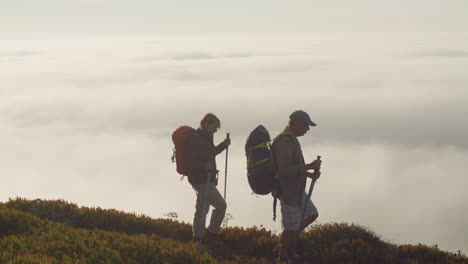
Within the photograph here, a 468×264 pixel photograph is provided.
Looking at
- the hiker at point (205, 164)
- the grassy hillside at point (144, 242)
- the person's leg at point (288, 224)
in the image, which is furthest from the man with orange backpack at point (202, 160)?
the person's leg at point (288, 224)

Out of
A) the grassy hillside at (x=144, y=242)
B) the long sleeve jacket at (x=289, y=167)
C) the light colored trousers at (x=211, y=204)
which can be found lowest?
the grassy hillside at (x=144, y=242)

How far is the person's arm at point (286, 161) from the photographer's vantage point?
792cm

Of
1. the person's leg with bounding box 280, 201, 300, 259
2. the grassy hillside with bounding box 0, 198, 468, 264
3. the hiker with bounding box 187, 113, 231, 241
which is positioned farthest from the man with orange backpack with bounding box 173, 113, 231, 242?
the person's leg with bounding box 280, 201, 300, 259

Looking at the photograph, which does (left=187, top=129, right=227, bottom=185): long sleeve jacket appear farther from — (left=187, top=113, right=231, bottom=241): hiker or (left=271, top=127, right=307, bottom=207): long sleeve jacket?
(left=271, top=127, right=307, bottom=207): long sleeve jacket

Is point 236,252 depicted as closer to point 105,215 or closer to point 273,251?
point 273,251

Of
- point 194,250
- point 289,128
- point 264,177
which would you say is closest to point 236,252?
point 194,250

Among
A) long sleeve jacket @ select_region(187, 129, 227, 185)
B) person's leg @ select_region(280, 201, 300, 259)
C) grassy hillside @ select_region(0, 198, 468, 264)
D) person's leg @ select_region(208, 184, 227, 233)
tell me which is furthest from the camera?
person's leg @ select_region(208, 184, 227, 233)

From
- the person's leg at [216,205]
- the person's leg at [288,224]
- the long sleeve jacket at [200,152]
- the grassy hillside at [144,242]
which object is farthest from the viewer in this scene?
the person's leg at [216,205]

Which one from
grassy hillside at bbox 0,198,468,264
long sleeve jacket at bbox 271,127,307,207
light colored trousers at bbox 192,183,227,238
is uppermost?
long sleeve jacket at bbox 271,127,307,207

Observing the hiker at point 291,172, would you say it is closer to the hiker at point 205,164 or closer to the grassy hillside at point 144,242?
the grassy hillside at point 144,242

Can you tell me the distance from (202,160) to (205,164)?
0.09 metres

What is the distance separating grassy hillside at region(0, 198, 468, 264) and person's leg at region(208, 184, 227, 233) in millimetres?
456

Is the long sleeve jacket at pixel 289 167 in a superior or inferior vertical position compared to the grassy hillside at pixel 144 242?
superior

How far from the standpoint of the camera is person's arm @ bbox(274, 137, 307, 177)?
26.0 ft
